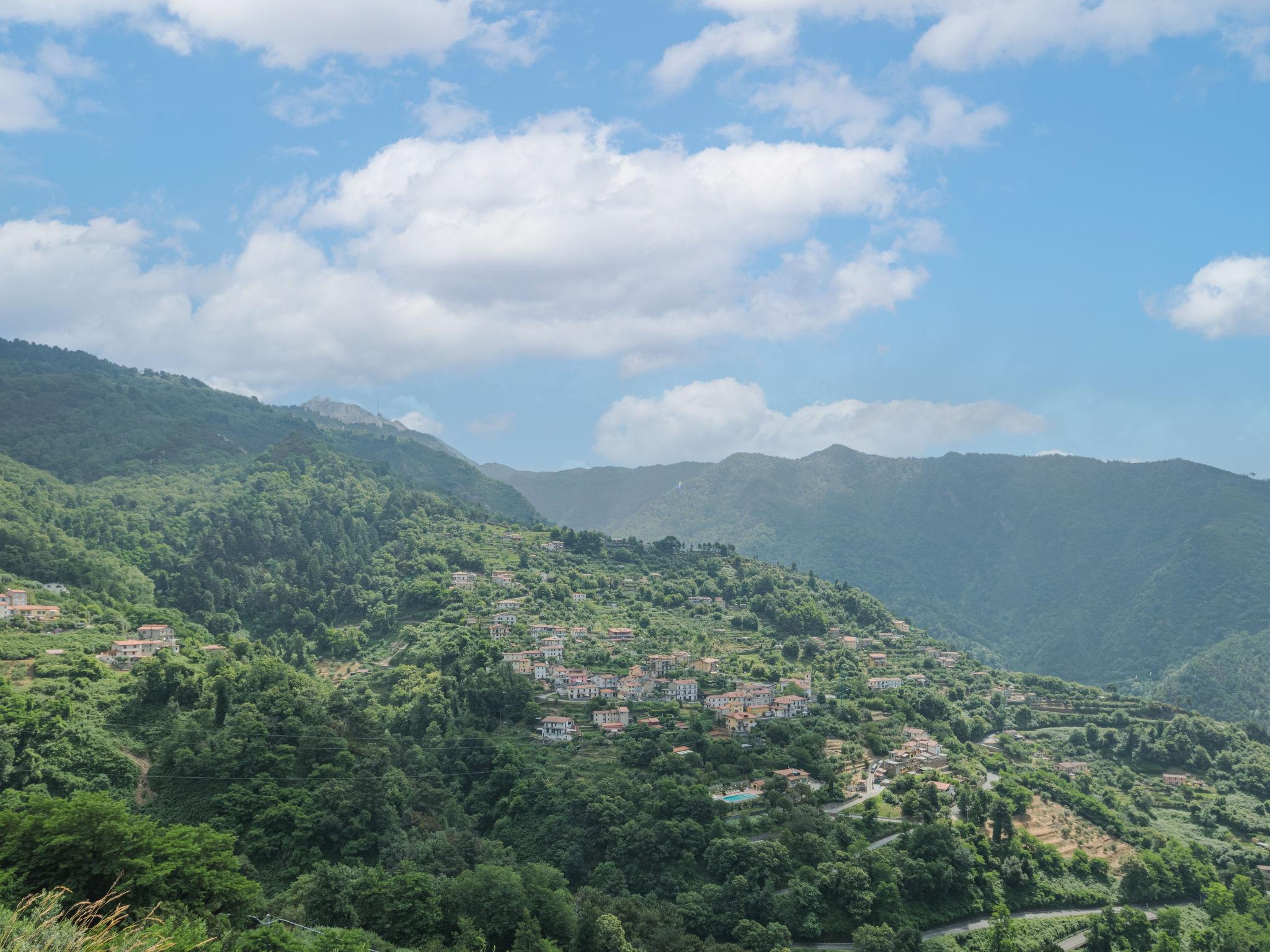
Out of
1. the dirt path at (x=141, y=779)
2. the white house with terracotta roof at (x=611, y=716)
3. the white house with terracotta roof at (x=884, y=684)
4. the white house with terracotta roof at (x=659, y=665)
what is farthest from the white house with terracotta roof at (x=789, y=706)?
the dirt path at (x=141, y=779)

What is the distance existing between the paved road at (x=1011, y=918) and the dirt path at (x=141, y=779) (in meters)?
24.1

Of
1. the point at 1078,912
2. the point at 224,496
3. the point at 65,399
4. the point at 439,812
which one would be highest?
the point at 65,399

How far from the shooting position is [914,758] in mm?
48188

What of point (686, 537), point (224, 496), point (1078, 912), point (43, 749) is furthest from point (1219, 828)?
point (686, 537)

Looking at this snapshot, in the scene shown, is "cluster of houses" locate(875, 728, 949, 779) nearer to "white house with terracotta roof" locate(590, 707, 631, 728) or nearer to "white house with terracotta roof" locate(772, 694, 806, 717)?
"white house with terracotta roof" locate(772, 694, 806, 717)

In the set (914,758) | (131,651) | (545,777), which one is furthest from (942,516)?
(131,651)

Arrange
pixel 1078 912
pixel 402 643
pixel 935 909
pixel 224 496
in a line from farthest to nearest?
pixel 224 496, pixel 402 643, pixel 1078 912, pixel 935 909

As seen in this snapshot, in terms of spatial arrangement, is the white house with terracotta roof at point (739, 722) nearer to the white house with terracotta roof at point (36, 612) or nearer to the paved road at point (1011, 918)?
the paved road at point (1011, 918)

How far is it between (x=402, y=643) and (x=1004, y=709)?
4144cm

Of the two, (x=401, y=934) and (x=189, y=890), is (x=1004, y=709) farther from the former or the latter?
(x=189, y=890)

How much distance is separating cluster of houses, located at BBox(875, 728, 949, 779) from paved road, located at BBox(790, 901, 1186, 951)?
355 inches

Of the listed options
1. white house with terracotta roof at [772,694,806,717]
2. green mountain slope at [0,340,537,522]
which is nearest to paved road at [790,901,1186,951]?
white house with terracotta roof at [772,694,806,717]

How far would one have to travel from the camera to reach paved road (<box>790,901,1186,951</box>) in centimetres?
3344

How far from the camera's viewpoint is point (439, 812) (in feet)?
128
